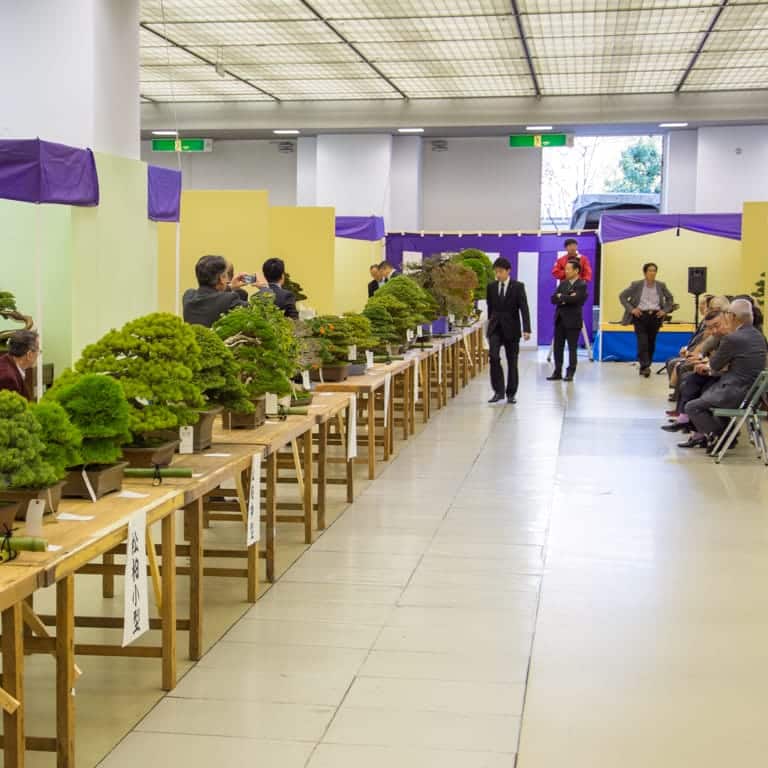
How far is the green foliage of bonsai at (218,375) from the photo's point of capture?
479 centimetres

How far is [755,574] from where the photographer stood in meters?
5.79

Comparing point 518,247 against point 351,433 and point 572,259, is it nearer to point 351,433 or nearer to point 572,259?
point 572,259

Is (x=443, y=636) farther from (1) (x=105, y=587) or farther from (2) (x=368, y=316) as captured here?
(2) (x=368, y=316)

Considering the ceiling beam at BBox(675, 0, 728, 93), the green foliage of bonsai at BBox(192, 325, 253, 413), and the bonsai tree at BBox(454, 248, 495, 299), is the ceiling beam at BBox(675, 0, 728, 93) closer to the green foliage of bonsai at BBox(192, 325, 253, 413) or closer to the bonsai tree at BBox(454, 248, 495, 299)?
the bonsai tree at BBox(454, 248, 495, 299)

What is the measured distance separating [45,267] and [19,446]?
5.89 metres

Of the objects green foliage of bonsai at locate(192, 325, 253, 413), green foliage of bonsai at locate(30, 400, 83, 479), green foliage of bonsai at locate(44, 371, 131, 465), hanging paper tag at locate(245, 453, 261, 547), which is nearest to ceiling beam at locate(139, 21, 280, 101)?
green foliage of bonsai at locate(192, 325, 253, 413)

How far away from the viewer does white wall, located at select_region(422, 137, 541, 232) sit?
2312cm

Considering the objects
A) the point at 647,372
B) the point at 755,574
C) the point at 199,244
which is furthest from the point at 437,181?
the point at 755,574

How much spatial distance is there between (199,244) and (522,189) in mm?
11320

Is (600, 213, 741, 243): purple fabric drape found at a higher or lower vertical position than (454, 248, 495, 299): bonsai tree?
higher

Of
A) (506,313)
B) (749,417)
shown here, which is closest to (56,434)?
(749,417)

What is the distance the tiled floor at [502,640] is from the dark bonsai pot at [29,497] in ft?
2.40

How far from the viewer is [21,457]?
3178mm

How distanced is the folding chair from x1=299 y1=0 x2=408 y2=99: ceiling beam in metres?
6.41
